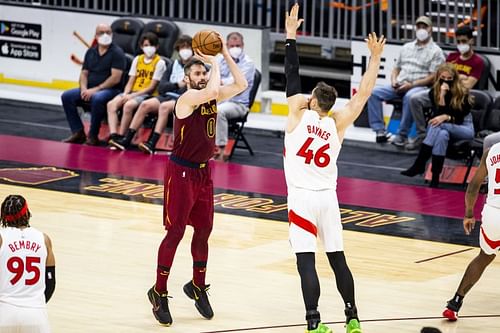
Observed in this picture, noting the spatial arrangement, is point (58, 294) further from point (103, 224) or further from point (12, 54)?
point (12, 54)

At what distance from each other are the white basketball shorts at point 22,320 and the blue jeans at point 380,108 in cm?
1061

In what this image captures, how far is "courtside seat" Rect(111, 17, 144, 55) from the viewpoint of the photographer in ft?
68.7

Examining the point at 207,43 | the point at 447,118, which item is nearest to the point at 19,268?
the point at 207,43

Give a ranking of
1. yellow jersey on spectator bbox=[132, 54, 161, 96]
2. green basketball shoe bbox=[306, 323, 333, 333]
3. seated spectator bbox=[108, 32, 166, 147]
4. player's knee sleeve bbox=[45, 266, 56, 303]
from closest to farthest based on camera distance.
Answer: player's knee sleeve bbox=[45, 266, 56, 303] < green basketball shoe bbox=[306, 323, 333, 333] < seated spectator bbox=[108, 32, 166, 147] < yellow jersey on spectator bbox=[132, 54, 161, 96]

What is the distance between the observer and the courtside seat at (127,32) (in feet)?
68.7

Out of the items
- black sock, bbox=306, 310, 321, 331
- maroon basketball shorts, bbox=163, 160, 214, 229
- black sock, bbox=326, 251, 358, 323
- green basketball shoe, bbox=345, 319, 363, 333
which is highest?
maroon basketball shorts, bbox=163, 160, 214, 229

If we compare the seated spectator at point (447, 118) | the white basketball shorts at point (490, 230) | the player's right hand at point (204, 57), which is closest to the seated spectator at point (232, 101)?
the seated spectator at point (447, 118)

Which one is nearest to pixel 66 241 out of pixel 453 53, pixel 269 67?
pixel 453 53

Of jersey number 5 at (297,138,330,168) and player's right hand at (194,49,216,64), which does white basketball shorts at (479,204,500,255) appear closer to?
jersey number 5 at (297,138,330,168)

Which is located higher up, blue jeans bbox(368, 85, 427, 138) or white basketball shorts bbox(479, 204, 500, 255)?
blue jeans bbox(368, 85, 427, 138)

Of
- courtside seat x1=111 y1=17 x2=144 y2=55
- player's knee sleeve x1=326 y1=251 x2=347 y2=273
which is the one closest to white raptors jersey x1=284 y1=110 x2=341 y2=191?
player's knee sleeve x1=326 y1=251 x2=347 y2=273

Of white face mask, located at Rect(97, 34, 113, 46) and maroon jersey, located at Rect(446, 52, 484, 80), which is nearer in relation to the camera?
maroon jersey, located at Rect(446, 52, 484, 80)

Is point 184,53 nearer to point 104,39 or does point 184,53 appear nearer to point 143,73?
point 143,73

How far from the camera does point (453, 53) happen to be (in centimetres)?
1823
